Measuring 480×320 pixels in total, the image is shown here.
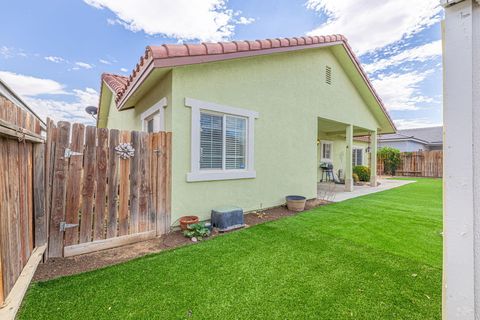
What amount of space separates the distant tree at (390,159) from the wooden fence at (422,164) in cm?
35

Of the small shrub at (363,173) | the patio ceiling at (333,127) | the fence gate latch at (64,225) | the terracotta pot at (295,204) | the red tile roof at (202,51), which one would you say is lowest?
the terracotta pot at (295,204)

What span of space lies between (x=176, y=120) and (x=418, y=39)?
38.5 ft

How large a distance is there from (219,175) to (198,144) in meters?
0.97

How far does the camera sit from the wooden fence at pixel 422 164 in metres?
17.8

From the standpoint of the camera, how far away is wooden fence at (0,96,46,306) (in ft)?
7.41

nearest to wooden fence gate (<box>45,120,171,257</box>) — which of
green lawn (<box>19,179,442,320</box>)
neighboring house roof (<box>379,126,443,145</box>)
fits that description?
green lawn (<box>19,179,442,320</box>)

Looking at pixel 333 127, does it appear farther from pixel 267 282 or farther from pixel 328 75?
pixel 267 282

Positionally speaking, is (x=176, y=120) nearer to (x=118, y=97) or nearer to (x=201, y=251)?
(x=201, y=251)

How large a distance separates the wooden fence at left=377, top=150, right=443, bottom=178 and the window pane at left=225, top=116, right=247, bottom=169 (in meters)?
19.7

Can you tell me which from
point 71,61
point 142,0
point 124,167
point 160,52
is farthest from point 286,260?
point 71,61

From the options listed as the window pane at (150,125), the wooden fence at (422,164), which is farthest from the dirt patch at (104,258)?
the wooden fence at (422,164)

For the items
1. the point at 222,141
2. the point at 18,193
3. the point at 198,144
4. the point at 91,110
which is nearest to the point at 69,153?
the point at 18,193

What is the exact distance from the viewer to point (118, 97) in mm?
6809

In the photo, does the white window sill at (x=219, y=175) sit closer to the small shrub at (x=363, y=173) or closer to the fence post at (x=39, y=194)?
the fence post at (x=39, y=194)
